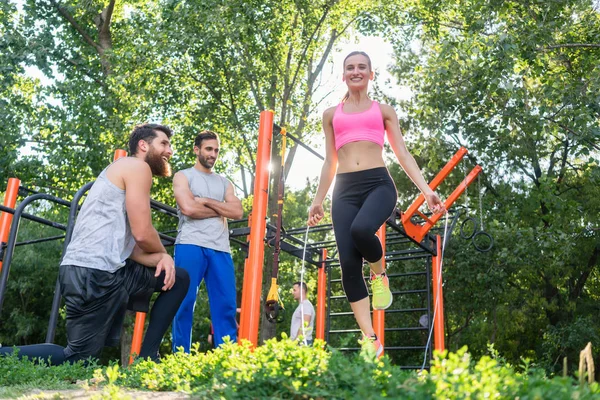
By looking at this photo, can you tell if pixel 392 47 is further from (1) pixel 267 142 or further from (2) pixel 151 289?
(2) pixel 151 289

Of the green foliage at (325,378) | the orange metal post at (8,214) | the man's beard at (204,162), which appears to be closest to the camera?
the green foliage at (325,378)

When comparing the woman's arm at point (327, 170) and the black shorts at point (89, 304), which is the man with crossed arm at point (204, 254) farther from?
the black shorts at point (89, 304)

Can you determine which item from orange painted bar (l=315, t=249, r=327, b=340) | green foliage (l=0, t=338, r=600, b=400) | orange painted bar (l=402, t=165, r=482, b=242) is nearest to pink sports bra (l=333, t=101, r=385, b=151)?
green foliage (l=0, t=338, r=600, b=400)

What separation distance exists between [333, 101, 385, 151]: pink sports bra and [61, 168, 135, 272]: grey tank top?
1380 mm

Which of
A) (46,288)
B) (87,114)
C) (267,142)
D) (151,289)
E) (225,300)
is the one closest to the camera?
(151,289)

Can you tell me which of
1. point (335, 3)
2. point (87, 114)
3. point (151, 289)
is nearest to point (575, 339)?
point (335, 3)

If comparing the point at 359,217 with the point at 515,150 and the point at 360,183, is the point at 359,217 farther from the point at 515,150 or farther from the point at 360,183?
the point at 515,150

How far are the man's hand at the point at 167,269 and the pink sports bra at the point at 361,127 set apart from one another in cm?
127

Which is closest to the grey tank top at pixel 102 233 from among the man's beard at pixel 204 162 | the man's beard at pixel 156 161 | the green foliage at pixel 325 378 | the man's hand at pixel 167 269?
the man's hand at pixel 167 269

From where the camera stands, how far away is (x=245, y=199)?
19.9 m

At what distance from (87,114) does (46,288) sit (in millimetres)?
9888

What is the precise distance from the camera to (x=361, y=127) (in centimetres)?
407

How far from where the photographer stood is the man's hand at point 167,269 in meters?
3.72

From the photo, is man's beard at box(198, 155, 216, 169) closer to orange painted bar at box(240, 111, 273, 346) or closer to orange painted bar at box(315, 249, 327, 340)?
orange painted bar at box(240, 111, 273, 346)
